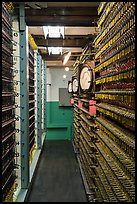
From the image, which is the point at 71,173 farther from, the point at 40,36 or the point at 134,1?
the point at 134,1

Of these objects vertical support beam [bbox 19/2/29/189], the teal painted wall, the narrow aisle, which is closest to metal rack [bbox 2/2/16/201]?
vertical support beam [bbox 19/2/29/189]

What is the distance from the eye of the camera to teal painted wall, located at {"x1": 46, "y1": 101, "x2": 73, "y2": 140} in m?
11.0

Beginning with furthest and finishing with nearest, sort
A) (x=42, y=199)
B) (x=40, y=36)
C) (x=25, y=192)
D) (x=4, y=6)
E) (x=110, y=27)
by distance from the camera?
(x=40, y=36), (x=42, y=199), (x=25, y=192), (x=4, y=6), (x=110, y=27)

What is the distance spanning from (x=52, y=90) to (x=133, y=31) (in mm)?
9680

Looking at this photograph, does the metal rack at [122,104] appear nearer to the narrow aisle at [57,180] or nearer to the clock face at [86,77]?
the clock face at [86,77]

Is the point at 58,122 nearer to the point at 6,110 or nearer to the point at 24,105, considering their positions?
the point at 24,105

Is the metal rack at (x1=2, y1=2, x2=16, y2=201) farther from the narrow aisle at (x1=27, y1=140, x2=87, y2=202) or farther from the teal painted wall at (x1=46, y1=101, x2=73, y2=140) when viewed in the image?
the teal painted wall at (x1=46, y1=101, x2=73, y2=140)

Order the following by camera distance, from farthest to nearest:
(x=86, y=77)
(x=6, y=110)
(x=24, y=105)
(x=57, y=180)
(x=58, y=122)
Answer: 1. (x=58, y=122)
2. (x=57, y=180)
3. (x=24, y=105)
4. (x=86, y=77)
5. (x=6, y=110)

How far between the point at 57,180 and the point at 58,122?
228 inches

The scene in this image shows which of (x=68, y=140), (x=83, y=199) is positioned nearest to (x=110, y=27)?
(x=83, y=199)

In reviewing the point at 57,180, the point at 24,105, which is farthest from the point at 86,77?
the point at 57,180

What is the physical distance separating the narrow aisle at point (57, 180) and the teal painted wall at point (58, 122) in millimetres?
2740

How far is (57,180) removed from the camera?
5473mm

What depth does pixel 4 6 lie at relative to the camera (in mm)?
2762
